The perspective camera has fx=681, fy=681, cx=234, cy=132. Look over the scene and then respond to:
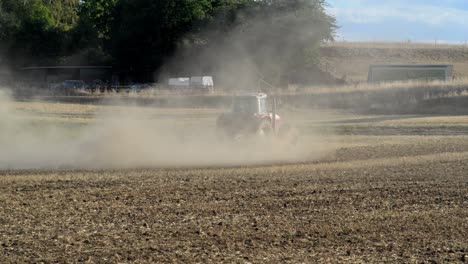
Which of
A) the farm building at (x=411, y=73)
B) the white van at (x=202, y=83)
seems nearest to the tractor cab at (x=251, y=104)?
the white van at (x=202, y=83)

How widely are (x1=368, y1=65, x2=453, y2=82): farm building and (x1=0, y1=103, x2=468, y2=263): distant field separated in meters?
47.1

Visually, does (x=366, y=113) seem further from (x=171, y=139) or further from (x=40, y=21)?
(x=40, y=21)

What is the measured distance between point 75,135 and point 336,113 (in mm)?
25981

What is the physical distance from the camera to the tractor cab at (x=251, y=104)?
22.2 m

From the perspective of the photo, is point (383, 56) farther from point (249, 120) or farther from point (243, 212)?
point (243, 212)

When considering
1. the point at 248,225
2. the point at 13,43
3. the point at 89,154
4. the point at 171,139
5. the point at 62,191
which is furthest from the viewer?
the point at 13,43

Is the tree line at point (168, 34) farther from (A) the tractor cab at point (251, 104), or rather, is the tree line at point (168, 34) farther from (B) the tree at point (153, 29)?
(A) the tractor cab at point (251, 104)

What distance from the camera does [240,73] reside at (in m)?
38.6

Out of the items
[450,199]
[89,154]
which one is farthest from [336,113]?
[450,199]

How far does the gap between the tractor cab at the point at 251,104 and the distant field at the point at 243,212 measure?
3282mm

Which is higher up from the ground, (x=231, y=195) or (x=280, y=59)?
(x=280, y=59)

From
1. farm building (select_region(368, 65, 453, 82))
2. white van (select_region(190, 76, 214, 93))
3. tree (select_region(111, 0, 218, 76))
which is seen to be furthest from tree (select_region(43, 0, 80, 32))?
farm building (select_region(368, 65, 453, 82))

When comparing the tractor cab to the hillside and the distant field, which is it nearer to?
the distant field

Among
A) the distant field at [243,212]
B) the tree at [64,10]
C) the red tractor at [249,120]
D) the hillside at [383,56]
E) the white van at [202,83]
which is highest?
the tree at [64,10]
